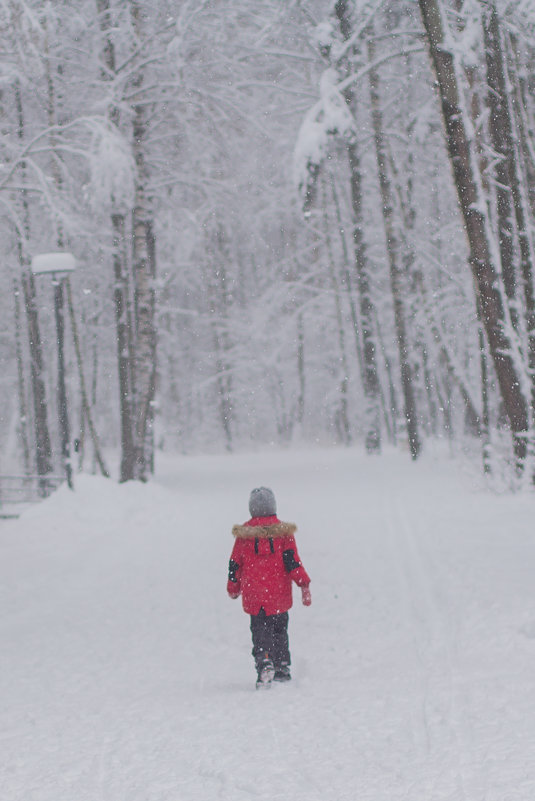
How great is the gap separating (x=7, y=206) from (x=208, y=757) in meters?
11.7

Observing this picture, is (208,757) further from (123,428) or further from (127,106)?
(127,106)

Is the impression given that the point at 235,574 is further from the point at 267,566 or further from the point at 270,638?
the point at 270,638

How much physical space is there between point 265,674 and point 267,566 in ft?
2.35

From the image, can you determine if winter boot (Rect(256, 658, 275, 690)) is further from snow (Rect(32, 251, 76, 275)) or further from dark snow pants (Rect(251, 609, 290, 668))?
snow (Rect(32, 251, 76, 275))

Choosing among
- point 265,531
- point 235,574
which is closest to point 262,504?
point 265,531

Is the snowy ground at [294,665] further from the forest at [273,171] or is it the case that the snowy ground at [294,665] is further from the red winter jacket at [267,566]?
the forest at [273,171]

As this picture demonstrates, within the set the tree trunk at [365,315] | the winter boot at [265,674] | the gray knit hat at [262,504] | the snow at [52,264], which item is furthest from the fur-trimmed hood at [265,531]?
the tree trunk at [365,315]

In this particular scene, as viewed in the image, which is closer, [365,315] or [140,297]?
[140,297]

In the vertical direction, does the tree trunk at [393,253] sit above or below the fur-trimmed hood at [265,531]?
above

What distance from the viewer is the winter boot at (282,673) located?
5602 mm

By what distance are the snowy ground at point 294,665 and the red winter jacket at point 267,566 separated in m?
0.59

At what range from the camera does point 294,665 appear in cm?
609

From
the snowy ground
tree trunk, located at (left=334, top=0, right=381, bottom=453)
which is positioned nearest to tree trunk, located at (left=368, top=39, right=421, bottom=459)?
tree trunk, located at (left=334, top=0, right=381, bottom=453)

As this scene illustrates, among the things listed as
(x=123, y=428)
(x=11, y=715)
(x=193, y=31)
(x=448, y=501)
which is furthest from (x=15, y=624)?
(x=193, y=31)
